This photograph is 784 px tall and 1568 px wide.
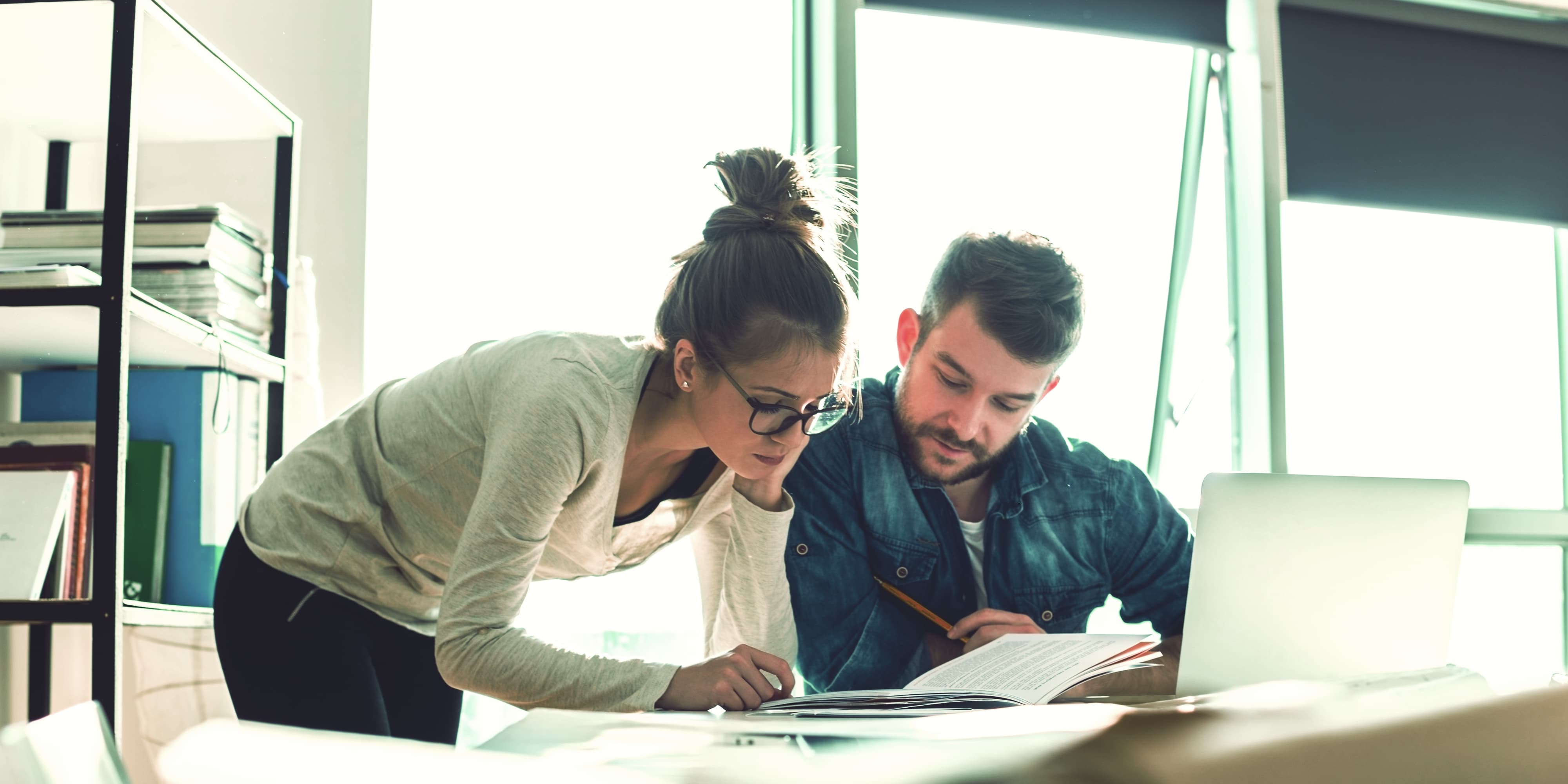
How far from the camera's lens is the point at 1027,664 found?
1.00 metres

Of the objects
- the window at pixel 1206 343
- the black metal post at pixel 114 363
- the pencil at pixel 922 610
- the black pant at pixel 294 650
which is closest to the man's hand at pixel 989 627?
the pencil at pixel 922 610

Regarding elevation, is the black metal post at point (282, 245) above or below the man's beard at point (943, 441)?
above

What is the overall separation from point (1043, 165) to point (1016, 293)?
130 cm

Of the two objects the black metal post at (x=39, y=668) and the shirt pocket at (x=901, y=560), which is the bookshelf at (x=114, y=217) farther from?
the shirt pocket at (x=901, y=560)

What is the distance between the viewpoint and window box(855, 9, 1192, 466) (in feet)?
8.25

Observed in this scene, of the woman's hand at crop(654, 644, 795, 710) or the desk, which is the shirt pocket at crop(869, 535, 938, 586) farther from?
the desk

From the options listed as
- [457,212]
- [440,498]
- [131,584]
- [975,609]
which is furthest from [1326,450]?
[131,584]

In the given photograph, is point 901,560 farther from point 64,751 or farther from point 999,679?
point 64,751

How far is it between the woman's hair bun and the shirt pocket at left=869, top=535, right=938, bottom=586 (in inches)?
19.2

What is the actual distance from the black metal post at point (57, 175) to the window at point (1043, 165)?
61.4 inches

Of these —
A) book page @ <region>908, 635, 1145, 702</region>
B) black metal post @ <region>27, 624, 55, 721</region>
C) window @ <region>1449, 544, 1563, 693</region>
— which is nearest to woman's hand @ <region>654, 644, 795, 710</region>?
book page @ <region>908, 635, 1145, 702</region>

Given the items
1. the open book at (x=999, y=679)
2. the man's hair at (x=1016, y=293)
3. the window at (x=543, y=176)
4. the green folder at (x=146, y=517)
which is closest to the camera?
the open book at (x=999, y=679)

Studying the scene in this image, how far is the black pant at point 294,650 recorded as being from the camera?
1.19 meters

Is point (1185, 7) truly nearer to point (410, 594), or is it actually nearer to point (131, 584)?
point (410, 594)
